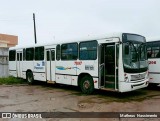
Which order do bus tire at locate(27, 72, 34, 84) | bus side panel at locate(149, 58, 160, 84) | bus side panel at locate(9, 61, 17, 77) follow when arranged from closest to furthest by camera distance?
bus side panel at locate(149, 58, 160, 84), bus tire at locate(27, 72, 34, 84), bus side panel at locate(9, 61, 17, 77)

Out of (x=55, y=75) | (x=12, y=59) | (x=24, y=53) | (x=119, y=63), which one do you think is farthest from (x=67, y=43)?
(x=12, y=59)

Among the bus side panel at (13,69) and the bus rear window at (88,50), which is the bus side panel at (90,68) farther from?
the bus side panel at (13,69)

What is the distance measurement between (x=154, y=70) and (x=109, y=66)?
3156 millimetres

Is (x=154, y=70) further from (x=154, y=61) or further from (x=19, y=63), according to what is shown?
(x=19, y=63)

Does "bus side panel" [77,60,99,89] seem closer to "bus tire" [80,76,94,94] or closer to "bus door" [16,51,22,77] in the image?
"bus tire" [80,76,94,94]

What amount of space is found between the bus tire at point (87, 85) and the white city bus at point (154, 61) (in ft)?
11.3

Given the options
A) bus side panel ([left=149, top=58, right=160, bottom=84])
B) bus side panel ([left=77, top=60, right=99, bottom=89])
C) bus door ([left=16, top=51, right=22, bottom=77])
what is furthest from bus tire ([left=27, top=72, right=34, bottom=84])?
bus side panel ([left=149, top=58, right=160, bottom=84])

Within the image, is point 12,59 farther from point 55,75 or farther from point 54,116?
point 54,116

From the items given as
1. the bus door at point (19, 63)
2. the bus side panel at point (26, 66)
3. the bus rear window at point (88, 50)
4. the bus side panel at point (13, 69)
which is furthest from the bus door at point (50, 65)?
the bus side panel at point (13, 69)

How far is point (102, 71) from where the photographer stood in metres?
12.3

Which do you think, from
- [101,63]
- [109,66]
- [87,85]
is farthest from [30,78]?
[109,66]

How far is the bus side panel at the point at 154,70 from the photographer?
537 inches

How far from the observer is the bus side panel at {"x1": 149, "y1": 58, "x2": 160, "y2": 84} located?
13648 millimetres

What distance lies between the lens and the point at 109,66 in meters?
12.1
